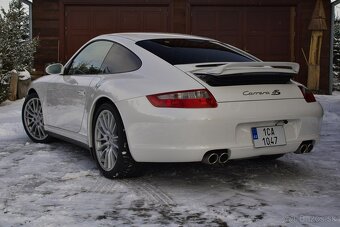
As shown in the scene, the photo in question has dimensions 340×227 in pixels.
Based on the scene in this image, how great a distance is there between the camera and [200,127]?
3629 millimetres

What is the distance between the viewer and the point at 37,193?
377 centimetres

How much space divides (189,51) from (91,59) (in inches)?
43.8

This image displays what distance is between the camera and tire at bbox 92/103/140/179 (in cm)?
404

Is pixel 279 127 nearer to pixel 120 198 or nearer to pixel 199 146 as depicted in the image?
pixel 199 146

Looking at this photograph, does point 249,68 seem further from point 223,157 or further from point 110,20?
point 110,20

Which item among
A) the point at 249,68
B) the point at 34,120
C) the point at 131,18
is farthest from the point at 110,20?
the point at 249,68

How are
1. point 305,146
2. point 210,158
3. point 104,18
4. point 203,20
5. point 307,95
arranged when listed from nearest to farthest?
point 210,158 < point 305,146 < point 307,95 < point 104,18 < point 203,20

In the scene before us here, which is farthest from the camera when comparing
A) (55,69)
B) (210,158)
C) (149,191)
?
(55,69)

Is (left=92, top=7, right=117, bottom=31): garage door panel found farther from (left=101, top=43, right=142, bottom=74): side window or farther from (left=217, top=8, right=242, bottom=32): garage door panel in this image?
(left=101, top=43, right=142, bottom=74): side window

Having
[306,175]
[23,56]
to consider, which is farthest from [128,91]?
[23,56]

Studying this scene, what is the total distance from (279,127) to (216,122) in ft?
2.04

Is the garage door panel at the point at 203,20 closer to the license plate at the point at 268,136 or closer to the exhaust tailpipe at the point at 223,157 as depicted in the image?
the license plate at the point at 268,136

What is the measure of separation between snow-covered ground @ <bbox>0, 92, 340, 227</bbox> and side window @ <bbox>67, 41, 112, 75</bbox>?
0.92m

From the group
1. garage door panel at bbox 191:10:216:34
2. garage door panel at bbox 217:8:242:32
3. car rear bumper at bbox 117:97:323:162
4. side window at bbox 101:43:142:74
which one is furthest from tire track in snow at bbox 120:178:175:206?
garage door panel at bbox 217:8:242:32
